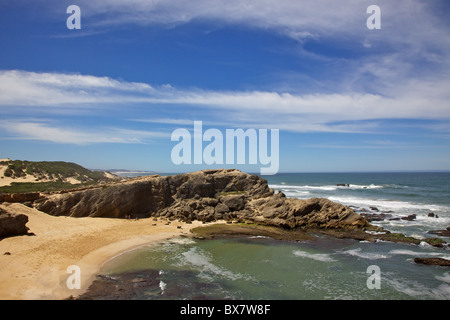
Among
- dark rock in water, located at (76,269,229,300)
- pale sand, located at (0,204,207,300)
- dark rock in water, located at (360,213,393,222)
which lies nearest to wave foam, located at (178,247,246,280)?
dark rock in water, located at (76,269,229,300)

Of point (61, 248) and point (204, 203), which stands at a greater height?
point (204, 203)

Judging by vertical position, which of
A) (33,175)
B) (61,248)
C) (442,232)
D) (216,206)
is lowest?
(442,232)

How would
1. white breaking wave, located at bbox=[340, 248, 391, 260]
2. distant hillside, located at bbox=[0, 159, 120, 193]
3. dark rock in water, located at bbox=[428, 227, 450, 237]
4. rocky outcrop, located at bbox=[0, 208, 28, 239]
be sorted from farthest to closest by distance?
distant hillside, located at bbox=[0, 159, 120, 193] < dark rock in water, located at bbox=[428, 227, 450, 237] < white breaking wave, located at bbox=[340, 248, 391, 260] < rocky outcrop, located at bbox=[0, 208, 28, 239]

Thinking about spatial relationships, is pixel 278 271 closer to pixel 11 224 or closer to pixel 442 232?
pixel 11 224

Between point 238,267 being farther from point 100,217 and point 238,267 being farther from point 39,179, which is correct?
point 39,179

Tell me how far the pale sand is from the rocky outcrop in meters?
0.77

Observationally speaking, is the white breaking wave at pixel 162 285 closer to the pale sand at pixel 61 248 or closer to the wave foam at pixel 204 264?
the wave foam at pixel 204 264

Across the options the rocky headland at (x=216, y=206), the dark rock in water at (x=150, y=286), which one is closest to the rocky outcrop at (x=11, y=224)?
the rocky headland at (x=216, y=206)

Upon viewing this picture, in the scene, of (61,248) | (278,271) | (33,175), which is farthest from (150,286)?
(33,175)

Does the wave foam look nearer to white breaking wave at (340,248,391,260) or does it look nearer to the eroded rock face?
→ the eroded rock face

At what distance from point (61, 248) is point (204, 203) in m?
16.2

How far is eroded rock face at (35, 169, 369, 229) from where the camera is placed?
29156mm

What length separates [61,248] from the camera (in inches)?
785
